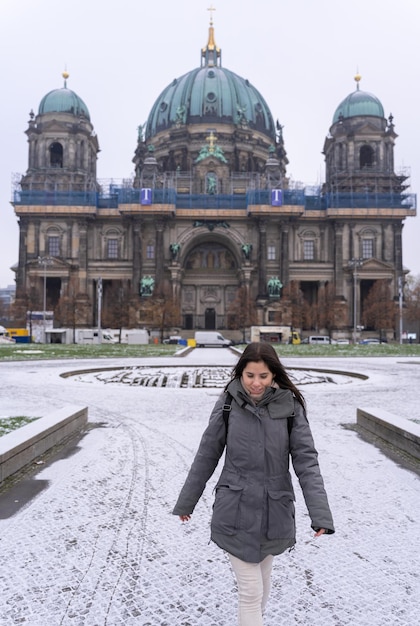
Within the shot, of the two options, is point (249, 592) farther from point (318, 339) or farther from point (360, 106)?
point (360, 106)

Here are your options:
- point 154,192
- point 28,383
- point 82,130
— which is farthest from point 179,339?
point 28,383

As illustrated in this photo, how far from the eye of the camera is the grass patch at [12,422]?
8445 mm

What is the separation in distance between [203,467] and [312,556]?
5.92 ft

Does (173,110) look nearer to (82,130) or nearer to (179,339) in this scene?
(82,130)

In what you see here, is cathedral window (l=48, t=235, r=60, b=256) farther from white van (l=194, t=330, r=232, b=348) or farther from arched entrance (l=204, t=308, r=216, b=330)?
white van (l=194, t=330, r=232, b=348)

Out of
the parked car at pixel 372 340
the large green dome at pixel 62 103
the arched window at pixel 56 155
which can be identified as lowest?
the parked car at pixel 372 340

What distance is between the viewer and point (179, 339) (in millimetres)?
65875

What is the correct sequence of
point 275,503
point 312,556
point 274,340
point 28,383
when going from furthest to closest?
point 274,340
point 28,383
point 312,556
point 275,503

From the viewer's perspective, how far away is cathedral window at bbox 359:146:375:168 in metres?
80.3

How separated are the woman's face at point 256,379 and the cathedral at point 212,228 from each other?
69046 millimetres

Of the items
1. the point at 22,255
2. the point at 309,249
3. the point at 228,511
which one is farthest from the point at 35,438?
the point at 309,249

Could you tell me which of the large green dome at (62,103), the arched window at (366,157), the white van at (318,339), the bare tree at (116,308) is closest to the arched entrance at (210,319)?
the bare tree at (116,308)

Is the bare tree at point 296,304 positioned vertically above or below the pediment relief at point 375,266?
below

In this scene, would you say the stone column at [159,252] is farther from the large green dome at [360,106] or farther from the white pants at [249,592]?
the white pants at [249,592]
